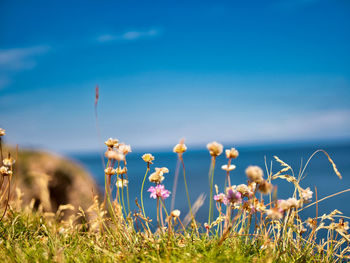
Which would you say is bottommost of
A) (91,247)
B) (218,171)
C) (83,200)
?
(218,171)

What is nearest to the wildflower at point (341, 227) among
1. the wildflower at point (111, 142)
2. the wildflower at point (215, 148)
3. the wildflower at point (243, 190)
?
the wildflower at point (243, 190)

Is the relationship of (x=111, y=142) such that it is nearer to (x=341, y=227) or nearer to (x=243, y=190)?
(x=243, y=190)

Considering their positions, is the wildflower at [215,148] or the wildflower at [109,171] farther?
the wildflower at [109,171]

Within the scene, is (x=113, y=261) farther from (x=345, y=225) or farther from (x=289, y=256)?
(x=345, y=225)

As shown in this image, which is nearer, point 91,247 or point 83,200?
point 91,247

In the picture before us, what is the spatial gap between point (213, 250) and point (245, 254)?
27 centimetres

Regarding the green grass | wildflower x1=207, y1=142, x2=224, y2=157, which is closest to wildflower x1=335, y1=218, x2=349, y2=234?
the green grass

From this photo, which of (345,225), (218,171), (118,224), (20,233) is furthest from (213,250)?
(218,171)

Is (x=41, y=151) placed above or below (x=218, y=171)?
above

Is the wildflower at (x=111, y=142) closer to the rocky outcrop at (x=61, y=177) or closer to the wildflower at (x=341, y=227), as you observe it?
the wildflower at (x=341, y=227)

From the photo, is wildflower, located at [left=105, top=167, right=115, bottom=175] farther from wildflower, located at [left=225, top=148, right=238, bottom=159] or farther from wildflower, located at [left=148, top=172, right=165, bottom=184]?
wildflower, located at [left=225, top=148, right=238, bottom=159]

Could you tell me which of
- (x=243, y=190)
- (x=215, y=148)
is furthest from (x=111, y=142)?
(x=243, y=190)

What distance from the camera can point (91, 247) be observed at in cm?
244

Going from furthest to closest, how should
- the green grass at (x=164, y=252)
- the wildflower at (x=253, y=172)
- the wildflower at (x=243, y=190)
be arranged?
the wildflower at (x=243, y=190), the green grass at (x=164, y=252), the wildflower at (x=253, y=172)
